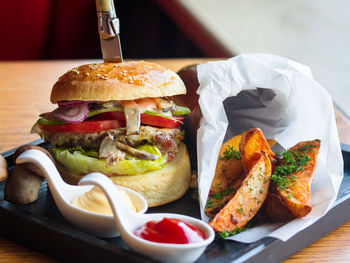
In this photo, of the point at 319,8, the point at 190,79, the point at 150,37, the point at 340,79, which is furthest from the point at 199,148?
the point at 150,37

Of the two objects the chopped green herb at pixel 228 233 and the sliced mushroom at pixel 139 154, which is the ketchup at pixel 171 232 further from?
the sliced mushroom at pixel 139 154

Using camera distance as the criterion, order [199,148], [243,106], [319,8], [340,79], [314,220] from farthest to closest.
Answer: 1. [319,8]
2. [340,79]
3. [243,106]
4. [199,148]
5. [314,220]

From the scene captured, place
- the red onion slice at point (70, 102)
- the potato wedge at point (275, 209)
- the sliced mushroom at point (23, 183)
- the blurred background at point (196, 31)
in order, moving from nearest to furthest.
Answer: the potato wedge at point (275, 209) < the sliced mushroom at point (23, 183) < the red onion slice at point (70, 102) < the blurred background at point (196, 31)

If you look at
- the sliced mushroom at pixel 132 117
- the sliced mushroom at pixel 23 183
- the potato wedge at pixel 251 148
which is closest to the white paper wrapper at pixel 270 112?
the potato wedge at pixel 251 148

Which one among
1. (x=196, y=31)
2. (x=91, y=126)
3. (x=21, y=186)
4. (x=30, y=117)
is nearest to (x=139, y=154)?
(x=91, y=126)

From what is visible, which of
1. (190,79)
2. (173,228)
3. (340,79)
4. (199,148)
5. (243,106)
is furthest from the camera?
(340,79)

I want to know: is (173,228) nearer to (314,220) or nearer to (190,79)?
(314,220)
